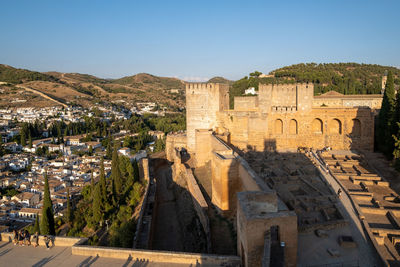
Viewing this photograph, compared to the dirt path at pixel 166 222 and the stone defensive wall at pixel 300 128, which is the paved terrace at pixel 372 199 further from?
the dirt path at pixel 166 222

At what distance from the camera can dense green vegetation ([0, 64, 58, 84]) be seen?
319 ft

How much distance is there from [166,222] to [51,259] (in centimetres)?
677

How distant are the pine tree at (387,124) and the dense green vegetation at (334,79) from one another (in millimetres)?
16845

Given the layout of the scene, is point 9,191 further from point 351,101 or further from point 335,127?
point 351,101

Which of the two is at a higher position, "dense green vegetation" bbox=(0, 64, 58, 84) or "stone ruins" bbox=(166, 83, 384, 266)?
"dense green vegetation" bbox=(0, 64, 58, 84)

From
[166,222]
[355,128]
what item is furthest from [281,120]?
[166,222]

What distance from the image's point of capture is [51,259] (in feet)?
25.1

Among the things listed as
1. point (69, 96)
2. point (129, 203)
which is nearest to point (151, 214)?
point (129, 203)

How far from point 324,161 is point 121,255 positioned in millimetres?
11513

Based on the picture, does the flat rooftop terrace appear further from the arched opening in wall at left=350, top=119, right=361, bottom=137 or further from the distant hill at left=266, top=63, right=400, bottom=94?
the distant hill at left=266, top=63, right=400, bottom=94

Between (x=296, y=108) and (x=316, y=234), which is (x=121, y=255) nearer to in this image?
(x=316, y=234)

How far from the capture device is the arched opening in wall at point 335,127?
18094mm

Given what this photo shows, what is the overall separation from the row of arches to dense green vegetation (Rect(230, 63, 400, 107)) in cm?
1410

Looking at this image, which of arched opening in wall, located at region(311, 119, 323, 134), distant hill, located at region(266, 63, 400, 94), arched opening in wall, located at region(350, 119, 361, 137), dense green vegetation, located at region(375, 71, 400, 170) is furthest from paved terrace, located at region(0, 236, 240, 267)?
distant hill, located at region(266, 63, 400, 94)
